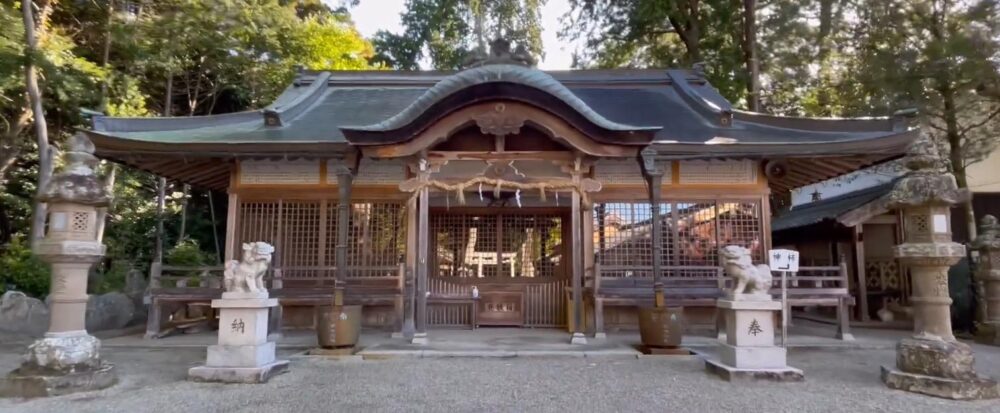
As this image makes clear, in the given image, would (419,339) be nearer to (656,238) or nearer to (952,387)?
(656,238)

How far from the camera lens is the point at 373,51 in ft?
96.2

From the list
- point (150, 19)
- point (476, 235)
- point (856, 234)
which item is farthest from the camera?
point (150, 19)

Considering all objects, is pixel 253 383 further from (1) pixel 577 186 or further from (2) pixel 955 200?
(2) pixel 955 200

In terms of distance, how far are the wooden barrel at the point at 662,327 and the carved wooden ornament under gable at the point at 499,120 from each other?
3337mm

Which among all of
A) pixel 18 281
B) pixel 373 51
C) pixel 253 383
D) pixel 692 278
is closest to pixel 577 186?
pixel 692 278

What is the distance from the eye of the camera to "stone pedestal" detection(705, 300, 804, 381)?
21.0ft

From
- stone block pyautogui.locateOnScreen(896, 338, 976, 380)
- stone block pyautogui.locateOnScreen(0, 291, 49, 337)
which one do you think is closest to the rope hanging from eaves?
stone block pyautogui.locateOnScreen(896, 338, 976, 380)

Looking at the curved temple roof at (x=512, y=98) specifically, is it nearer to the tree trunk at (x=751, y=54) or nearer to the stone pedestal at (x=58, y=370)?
the tree trunk at (x=751, y=54)

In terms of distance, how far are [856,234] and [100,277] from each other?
18027 millimetres

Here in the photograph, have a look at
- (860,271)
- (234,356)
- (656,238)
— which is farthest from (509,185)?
(860,271)

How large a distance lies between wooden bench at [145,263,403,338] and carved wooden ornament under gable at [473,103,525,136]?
10.1 ft

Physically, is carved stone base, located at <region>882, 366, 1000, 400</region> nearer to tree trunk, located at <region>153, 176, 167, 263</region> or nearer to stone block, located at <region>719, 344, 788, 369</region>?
stone block, located at <region>719, 344, 788, 369</region>

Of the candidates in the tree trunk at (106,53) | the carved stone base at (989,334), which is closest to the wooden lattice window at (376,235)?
the tree trunk at (106,53)

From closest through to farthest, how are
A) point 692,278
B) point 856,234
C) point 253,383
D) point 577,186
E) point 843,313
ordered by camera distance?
point 253,383, point 577,186, point 843,313, point 692,278, point 856,234
